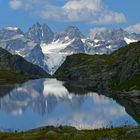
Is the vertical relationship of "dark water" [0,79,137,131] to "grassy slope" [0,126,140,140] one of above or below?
below

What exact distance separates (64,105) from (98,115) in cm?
4884

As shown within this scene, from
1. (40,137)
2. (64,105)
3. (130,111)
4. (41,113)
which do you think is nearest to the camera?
(40,137)

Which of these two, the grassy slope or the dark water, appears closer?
the grassy slope

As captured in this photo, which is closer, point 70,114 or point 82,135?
point 82,135

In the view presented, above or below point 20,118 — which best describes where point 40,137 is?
above

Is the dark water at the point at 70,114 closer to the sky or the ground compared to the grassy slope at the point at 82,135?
closer to the ground

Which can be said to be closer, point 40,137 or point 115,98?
point 40,137

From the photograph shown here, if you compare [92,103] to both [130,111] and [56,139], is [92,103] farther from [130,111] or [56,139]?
[56,139]

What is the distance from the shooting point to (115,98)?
602ft

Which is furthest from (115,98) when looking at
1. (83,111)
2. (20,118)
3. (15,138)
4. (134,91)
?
(15,138)

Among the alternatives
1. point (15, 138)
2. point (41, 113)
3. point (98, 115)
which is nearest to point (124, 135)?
point (15, 138)

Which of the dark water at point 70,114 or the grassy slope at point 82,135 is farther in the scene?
the dark water at point 70,114

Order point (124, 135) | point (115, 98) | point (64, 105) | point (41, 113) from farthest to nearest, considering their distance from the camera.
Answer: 1. point (64, 105)
2. point (115, 98)
3. point (41, 113)
4. point (124, 135)

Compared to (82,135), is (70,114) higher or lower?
lower
